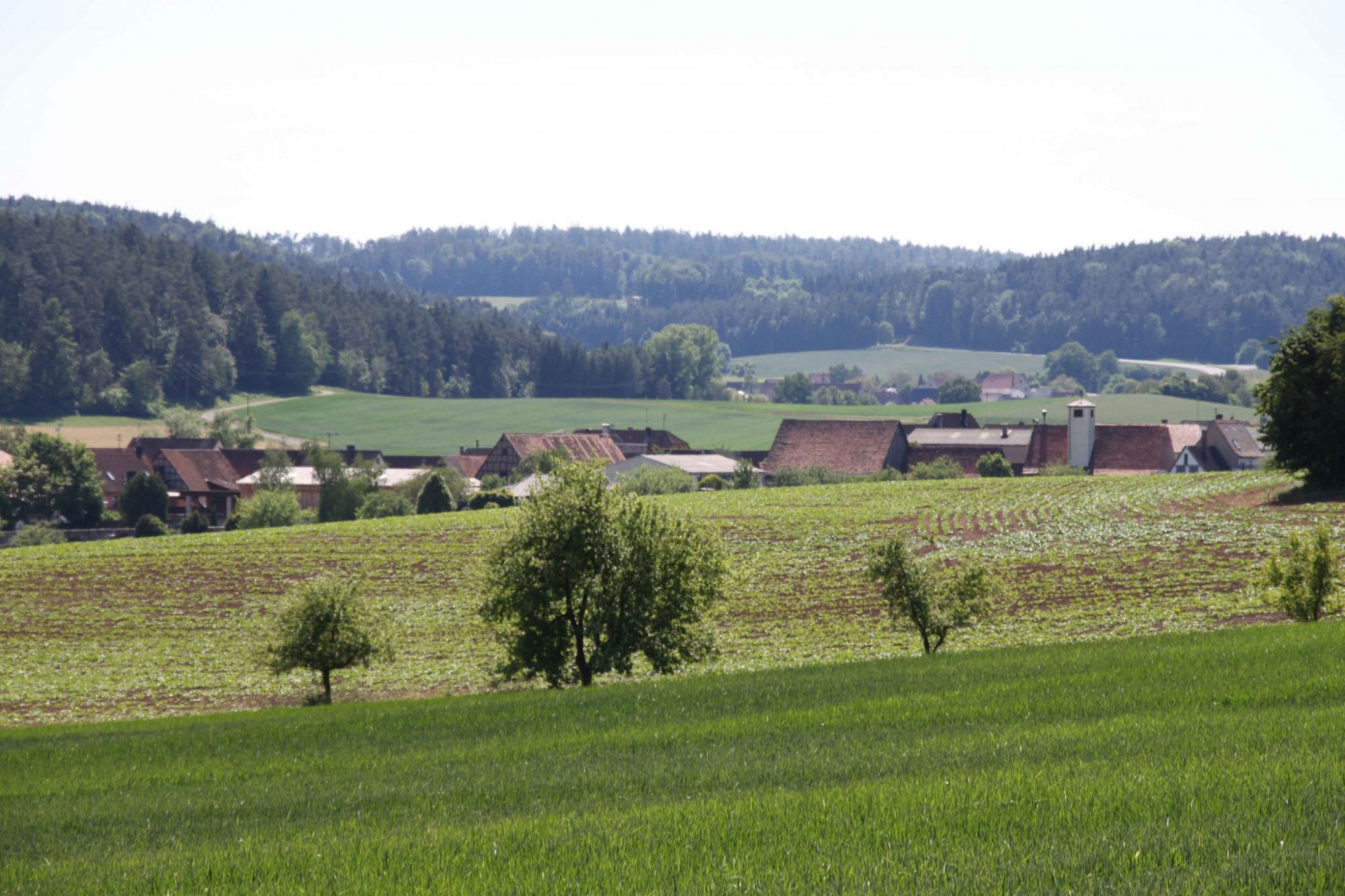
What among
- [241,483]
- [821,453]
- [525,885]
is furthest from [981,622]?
[241,483]

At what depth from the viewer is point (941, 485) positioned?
80.8 metres

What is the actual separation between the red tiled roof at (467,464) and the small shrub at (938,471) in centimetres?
4995

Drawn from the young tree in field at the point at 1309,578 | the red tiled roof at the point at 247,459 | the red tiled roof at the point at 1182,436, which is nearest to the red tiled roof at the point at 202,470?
the red tiled roof at the point at 247,459

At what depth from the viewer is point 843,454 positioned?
118 m

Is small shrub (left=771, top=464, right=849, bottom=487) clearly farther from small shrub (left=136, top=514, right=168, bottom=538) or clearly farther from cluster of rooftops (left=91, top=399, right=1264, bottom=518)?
small shrub (left=136, top=514, right=168, bottom=538)

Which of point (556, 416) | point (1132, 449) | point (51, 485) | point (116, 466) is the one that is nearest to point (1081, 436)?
point (1132, 449)

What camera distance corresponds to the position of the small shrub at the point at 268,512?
291ft

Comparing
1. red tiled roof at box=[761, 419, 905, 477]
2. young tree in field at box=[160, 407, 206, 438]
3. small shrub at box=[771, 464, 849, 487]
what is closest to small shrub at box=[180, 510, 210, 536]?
small shrub at box=[771, 464, 849, 487]

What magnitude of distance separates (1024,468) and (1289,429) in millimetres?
55891

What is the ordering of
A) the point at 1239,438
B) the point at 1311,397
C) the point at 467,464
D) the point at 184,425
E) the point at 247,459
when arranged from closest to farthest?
the point at 1311,397
the point at 1239,438
the point at 247,459
the point at 467,464
the point at 184,425

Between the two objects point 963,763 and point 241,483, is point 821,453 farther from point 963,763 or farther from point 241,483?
point 963,763

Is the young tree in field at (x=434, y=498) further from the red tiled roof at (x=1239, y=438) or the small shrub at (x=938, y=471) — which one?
the red tiled roof at (x=1239, y=438)

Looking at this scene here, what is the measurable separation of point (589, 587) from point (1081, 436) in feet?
270

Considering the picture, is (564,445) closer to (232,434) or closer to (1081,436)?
(232,434)
